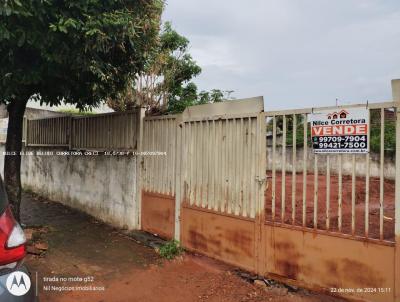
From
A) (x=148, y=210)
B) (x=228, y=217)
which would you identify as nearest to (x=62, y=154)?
(x=148, y=210)

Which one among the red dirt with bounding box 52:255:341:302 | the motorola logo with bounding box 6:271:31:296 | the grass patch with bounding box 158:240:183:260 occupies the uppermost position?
the motorola logo with bounding box 6:271:31:296

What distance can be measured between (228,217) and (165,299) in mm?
1331

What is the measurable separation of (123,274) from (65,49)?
300cm

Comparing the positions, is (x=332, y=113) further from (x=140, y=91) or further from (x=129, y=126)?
(x=140, y=91)

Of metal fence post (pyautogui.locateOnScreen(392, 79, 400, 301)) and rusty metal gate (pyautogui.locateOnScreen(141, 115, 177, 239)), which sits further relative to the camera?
rusty metal gate (pyautogui.locateOnScreen(141, 115, 177, 239))

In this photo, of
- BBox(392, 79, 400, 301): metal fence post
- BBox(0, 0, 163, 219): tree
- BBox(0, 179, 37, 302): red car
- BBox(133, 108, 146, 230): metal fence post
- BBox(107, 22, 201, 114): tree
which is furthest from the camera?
BBox(107, 22, 201, 114): tree

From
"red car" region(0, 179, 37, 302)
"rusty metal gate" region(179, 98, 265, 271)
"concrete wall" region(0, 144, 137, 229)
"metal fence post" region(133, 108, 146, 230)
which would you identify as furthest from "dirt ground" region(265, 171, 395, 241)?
"red car" region(0, 179, 37, 302)

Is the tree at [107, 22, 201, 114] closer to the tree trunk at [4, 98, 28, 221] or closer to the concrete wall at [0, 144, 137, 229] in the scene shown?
the concrete wall at [0, 144, 137, 229]

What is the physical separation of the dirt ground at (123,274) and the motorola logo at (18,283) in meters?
1.82

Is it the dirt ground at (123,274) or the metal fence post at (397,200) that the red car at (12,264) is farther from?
the metal fence post at (397,200)

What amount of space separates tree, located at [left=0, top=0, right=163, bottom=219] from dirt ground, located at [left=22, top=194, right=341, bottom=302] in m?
1.20

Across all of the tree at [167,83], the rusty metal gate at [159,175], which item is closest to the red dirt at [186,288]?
the rusty metal gate at [159,175]

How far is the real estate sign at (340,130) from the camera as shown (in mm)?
3525

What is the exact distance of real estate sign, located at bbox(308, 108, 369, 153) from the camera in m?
3.53
